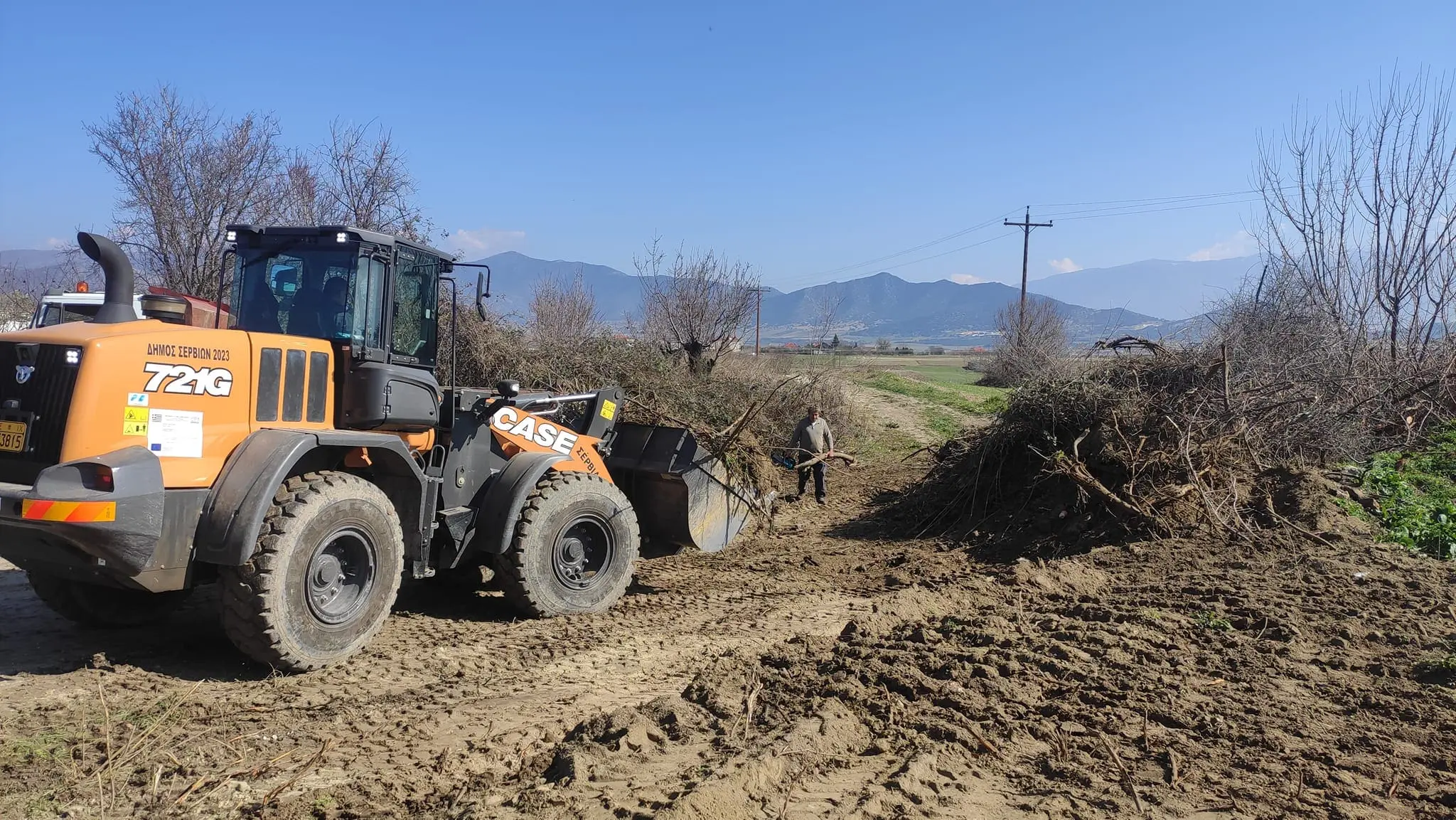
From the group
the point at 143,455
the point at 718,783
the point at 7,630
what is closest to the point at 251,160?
the point at 7,630

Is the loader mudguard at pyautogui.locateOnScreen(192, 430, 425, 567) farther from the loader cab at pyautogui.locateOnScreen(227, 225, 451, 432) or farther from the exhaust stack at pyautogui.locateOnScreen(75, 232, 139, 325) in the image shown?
the exhaust stack at pyautogui.locateOnScreen(75, 232, 139, 325)

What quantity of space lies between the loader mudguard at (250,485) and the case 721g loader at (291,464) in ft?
0.03

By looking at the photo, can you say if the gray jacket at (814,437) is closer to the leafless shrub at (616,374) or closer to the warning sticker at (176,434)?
the leafless shrub at (616,374)

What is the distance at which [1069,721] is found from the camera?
4418mm

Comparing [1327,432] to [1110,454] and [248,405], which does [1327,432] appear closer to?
[1110,454]

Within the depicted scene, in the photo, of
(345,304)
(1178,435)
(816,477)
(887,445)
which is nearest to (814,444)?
(816,477)

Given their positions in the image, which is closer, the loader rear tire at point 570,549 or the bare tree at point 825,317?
the loader rear tire at point 570,549

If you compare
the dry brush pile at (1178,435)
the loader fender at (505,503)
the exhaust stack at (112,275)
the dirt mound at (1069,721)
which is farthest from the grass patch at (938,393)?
the exhaust stack at (112,275)

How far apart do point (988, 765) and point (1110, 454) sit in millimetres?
6172

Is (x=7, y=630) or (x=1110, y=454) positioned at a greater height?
(x=1110, y=454)

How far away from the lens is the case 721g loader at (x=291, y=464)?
4.45 m

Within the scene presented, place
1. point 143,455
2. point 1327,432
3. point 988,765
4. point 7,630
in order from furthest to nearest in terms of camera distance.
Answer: point 1327,432, point 7,630, point 143,455, point 988,765

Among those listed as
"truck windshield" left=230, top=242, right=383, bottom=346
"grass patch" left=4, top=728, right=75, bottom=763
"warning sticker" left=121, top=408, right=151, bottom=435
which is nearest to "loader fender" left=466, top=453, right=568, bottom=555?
"truck windshield" left=230, top=242, right=383, bottom=346

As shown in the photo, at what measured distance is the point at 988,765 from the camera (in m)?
3.94
